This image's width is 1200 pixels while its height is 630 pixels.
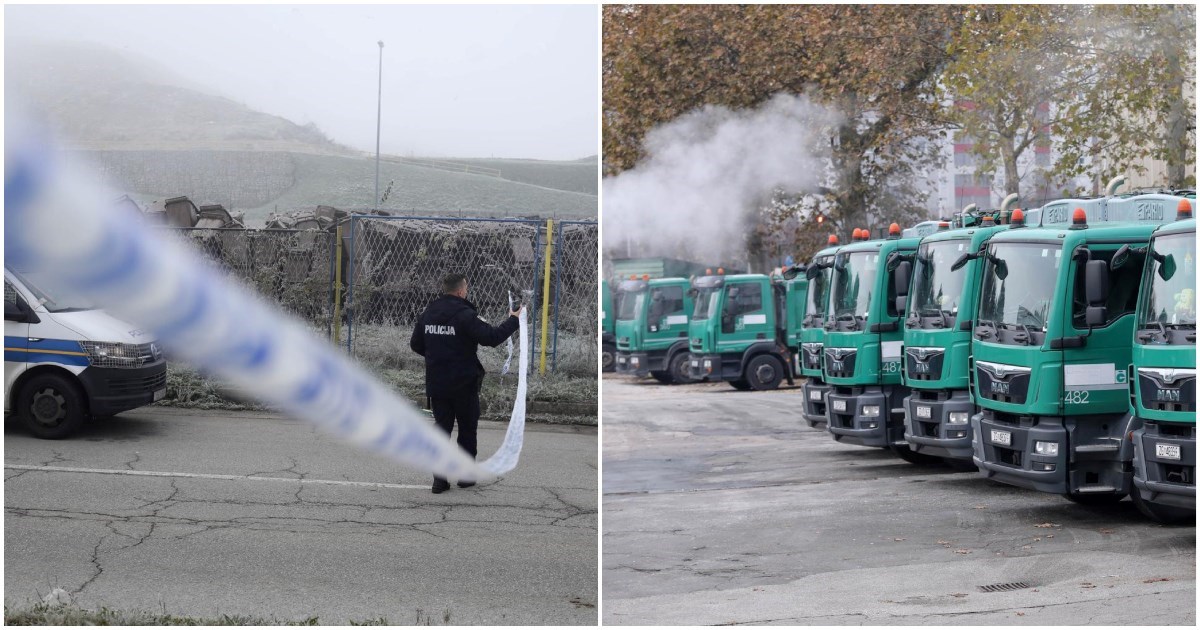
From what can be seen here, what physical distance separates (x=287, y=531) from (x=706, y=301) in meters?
13.9

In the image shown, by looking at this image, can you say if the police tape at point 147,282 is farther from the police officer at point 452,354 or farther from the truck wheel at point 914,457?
the truck wheel at point 914,457

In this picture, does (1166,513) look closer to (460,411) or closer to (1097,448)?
(1097,448)

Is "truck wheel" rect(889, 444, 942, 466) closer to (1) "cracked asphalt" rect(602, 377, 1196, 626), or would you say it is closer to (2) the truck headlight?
(1) "cracked asphalt" rect(602, 377, 1196, 626)

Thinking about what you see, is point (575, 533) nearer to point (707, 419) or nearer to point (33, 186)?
point (33, 186)

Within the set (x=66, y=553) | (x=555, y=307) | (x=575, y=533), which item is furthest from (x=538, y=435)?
(x=66, y=553)

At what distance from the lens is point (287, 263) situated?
10820mm

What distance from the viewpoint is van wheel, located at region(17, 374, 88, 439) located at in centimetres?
762

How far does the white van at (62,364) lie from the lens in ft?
25.0

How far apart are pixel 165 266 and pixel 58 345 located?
5185 mm

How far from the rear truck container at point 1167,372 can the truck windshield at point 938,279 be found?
8.15 ft

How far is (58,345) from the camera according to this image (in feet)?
25.2

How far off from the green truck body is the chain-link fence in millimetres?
4651

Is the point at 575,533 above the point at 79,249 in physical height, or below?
below

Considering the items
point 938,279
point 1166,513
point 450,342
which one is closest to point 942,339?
point 938,279
